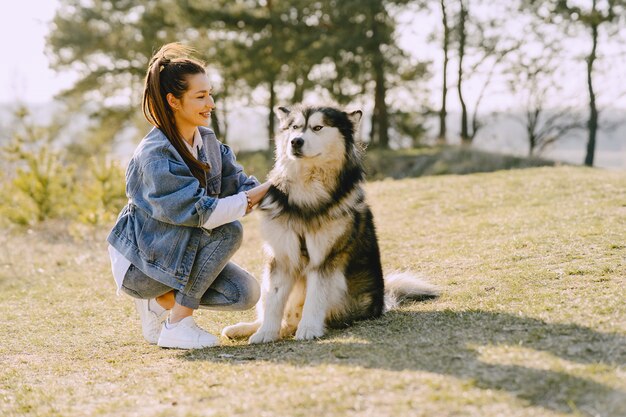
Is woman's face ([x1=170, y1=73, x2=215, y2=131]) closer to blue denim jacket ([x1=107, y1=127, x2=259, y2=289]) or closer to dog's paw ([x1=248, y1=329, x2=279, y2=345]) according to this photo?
blue denim jacket ([x1=107, y1=127, x2=259, y2=289])

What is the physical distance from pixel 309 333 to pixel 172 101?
1.60m

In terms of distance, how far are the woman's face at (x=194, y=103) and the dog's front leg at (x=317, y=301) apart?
1173 millimetres

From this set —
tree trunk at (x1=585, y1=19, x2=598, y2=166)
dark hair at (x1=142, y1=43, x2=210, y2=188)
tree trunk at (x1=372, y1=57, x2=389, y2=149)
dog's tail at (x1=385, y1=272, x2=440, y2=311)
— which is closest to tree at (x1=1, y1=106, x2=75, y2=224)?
dark hair at (x1=142, y1=43, x2=210, y2=188)

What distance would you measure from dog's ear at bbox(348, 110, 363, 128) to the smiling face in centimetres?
89

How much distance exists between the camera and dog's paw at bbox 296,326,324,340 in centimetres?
378

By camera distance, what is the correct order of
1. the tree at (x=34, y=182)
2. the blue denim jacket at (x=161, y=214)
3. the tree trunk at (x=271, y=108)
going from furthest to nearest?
the tree trunk at (x=271, y=108) → the tree at (x=34, y=182) → the blue denim jacket at (x=161, y=214)

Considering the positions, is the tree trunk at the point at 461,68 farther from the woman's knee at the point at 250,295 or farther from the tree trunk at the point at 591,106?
the woman's knee at the point at 250,295

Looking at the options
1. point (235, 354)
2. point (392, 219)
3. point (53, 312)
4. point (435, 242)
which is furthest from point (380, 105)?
point (235, 354)

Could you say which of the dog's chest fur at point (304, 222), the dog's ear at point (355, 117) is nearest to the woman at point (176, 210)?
the dog's chest fur at point (304, 222)

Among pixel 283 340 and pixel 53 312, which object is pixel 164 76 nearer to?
pixel 283 340

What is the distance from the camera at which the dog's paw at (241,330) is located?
13.5 ft

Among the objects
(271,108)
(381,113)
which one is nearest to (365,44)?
(381,113)

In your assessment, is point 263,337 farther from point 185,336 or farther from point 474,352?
point 474,352

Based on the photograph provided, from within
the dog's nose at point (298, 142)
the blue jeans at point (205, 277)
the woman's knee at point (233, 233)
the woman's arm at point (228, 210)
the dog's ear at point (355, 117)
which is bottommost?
the blue jeans at point (205, 277)
